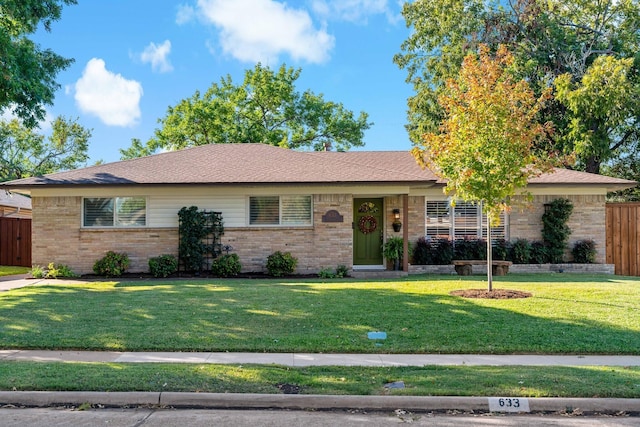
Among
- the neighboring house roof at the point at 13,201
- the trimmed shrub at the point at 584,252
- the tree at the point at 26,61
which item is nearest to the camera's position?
the tree at the point at 26,61

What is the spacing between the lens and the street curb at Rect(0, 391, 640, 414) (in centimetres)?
553

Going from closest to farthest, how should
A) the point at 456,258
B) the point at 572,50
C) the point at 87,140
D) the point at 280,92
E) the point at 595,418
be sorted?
the point at 595,418, the point at 456,258, the point at 572,50, the point at 280,92, the point at 87,140

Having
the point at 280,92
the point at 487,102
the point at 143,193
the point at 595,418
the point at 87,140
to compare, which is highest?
the point at 280,92

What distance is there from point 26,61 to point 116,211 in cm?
515

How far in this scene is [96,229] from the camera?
54.3 ft

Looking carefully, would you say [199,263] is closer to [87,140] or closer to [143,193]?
[143,193]

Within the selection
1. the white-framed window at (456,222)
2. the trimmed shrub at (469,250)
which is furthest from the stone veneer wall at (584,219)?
the trimmed shrub at (469,250)

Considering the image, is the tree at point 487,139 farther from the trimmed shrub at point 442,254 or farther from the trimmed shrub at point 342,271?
the trimmed shrub at point 442,254

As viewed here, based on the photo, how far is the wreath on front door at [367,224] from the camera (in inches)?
714

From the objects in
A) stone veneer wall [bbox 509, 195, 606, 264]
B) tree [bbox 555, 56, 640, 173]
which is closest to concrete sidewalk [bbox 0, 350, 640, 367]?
stone veneer wall [bbox 509, 195, 606, 264]

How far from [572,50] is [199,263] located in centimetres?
2074

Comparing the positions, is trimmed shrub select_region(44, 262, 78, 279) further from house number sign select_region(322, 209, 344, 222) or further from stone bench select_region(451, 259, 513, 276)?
stone bench select_region(451, 259, 513, 276)

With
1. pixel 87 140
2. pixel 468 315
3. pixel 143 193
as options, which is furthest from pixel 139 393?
pixel 87 140

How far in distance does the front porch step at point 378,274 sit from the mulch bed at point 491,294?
4502 millimetres
